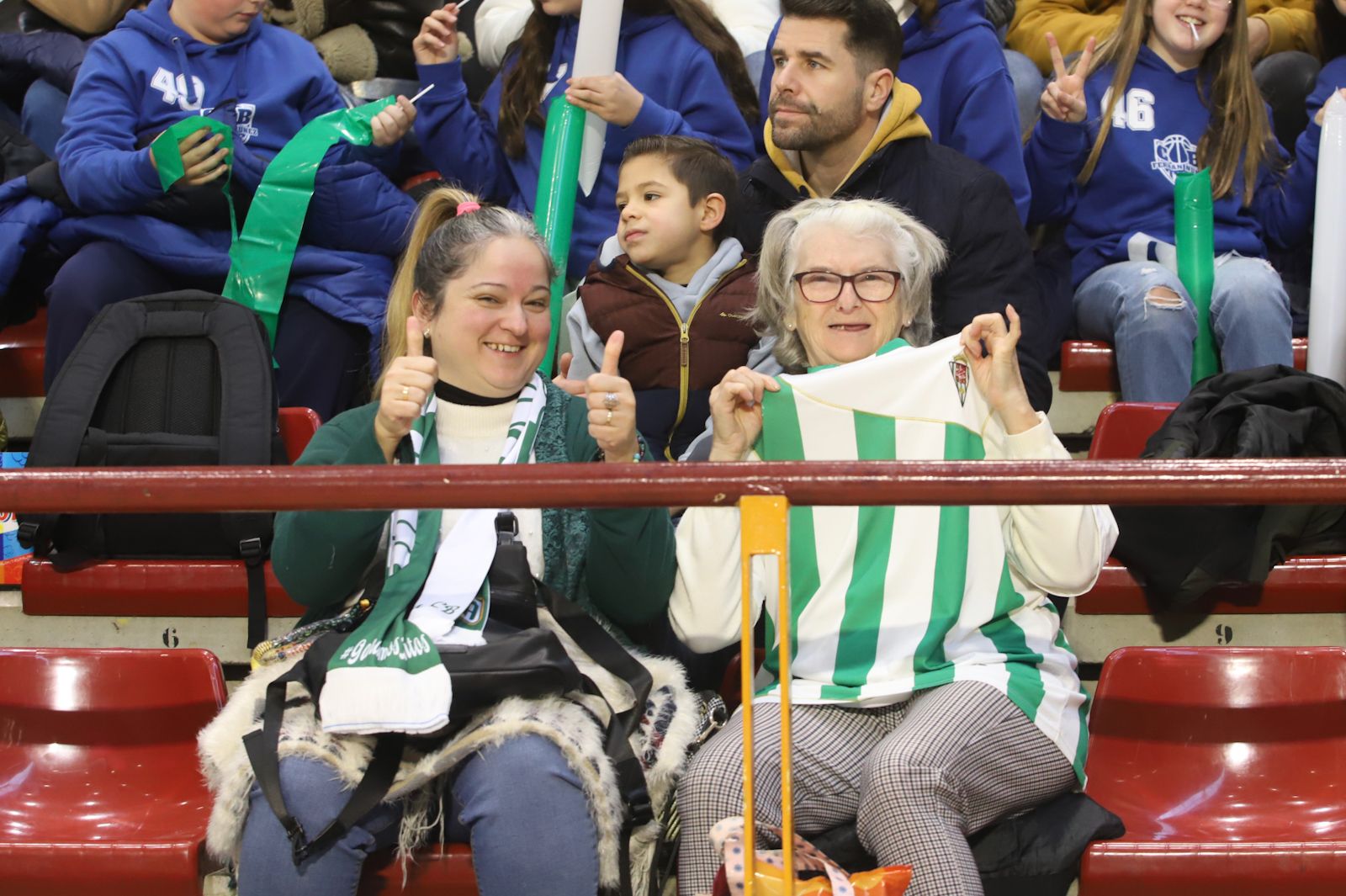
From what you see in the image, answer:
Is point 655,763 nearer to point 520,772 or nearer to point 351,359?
point 520,772

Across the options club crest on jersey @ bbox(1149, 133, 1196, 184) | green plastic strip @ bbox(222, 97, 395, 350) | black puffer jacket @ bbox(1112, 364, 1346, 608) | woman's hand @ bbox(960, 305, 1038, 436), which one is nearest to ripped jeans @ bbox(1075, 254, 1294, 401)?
club crest on jersey @ bbox(1149, 133, 1196, 184)

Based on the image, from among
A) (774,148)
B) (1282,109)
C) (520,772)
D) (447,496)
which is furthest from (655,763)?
(1282,109)

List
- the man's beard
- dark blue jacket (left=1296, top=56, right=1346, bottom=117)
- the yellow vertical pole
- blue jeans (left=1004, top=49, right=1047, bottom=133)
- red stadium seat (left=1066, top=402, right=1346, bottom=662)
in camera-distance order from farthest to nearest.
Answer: blue jeans (left=1004, top=49, right=1047, bottom=133)
dark blue jacket (left=1296, top=56, right=1346, bottom=117)
the man's beard
red stadium seat (left=1066, top=402, right=1346, bottom=662)
the yellow vertical pole

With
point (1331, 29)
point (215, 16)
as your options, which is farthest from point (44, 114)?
point (1331, 29)

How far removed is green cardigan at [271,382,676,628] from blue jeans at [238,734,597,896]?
0.84 feet

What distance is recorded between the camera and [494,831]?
5.67ft

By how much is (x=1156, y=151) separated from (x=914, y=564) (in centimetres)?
178

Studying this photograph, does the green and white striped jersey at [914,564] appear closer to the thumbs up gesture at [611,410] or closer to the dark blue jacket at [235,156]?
the thumbs up gesture at [611,410]

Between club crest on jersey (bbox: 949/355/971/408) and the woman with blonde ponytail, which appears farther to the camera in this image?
club crest on jersey (bbox: 949/355/971/408)

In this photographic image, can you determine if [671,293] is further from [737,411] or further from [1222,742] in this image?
[1222,742]

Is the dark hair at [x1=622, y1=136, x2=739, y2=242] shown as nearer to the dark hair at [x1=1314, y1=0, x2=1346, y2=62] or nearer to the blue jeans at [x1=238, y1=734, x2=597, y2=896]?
the blue jeans at [x1=238, y1=734, x2=597, y2=896]

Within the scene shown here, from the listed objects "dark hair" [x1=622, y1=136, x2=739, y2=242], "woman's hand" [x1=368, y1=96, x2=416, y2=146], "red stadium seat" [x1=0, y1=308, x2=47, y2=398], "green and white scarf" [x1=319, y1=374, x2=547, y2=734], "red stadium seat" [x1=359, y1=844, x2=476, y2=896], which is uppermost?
"woman's hand" [x1=368, y1=96, x2=416, y2=146]

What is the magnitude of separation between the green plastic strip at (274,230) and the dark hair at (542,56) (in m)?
0.36

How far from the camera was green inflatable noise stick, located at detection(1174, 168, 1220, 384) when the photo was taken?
122 inches
